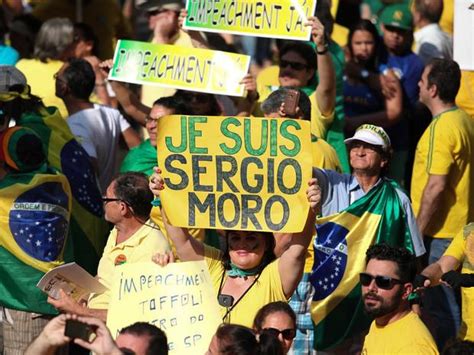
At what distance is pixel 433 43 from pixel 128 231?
499cm

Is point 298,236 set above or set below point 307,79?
below

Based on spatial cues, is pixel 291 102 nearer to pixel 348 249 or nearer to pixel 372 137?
pixel 372 137

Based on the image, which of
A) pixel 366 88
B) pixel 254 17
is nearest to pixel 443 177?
pixel 254 17

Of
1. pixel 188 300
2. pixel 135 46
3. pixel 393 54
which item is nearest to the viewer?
pixel 188 300

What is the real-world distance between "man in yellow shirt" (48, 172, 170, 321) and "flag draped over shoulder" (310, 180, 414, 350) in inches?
42.8

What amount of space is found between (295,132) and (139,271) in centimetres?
113

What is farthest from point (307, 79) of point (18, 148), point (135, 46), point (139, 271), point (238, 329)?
point (238, 329)

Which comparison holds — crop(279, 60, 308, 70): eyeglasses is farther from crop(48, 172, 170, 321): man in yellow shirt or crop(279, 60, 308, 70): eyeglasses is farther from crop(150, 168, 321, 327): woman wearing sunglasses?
crop(150, 168, 321, 327): woman wearing sunglasses

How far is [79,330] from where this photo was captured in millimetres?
5773

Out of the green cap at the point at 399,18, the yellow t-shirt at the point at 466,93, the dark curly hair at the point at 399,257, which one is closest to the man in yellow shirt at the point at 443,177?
the yellow t-shirt at the point at 466,93

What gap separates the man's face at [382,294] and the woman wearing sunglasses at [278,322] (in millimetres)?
539

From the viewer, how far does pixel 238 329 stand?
6.14m

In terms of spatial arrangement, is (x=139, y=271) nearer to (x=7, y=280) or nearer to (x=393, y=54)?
A: (x=7, y=280)

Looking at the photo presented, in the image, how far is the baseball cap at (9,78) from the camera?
30.0 feet
